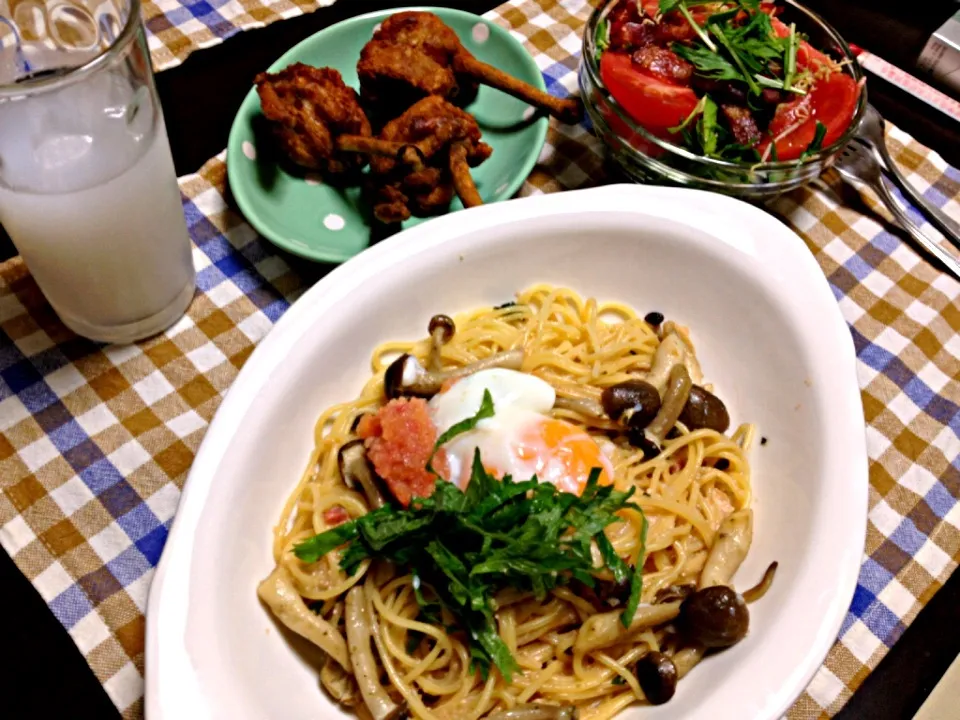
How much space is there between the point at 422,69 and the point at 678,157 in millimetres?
914

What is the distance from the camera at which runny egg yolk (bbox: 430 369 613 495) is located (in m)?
1.90

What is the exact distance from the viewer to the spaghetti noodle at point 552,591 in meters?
1.82

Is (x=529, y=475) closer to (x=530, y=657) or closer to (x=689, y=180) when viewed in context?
(x=530, y=657)

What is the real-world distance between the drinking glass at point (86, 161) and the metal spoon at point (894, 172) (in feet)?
8.01

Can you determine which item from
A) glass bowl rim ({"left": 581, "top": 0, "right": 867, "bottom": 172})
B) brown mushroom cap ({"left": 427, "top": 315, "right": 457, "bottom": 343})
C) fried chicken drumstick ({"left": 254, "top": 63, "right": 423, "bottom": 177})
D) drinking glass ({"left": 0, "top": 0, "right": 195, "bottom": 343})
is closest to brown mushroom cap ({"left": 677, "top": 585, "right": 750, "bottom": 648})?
brown mushroom cap ({"left": 427, "top": 315, "right": 457, "bottom": 343})

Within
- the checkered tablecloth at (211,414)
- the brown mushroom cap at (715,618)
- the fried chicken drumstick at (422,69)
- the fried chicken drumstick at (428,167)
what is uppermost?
the fried chicken drumstick at (422,69)

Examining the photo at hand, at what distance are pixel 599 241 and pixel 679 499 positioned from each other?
2.53ft

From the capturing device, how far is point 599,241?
92.7 inches

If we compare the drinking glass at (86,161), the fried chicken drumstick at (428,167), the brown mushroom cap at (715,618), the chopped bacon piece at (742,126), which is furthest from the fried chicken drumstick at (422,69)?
the brown mushroom cap at (715,618)

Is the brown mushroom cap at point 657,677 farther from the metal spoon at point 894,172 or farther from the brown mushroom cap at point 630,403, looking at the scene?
the metal spoon at point 894,172

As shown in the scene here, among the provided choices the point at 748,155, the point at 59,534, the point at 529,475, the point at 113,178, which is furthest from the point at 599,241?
the point at 59,534

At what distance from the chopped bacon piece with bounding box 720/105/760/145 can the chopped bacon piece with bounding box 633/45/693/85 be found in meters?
0.19

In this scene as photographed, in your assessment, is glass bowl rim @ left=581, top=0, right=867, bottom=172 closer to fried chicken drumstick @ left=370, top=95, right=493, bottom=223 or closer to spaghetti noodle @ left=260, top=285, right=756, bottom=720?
fried chicken drumstick @ left=370, top=95, right=493, bottom=223

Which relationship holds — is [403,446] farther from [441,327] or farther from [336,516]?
[441,327]
